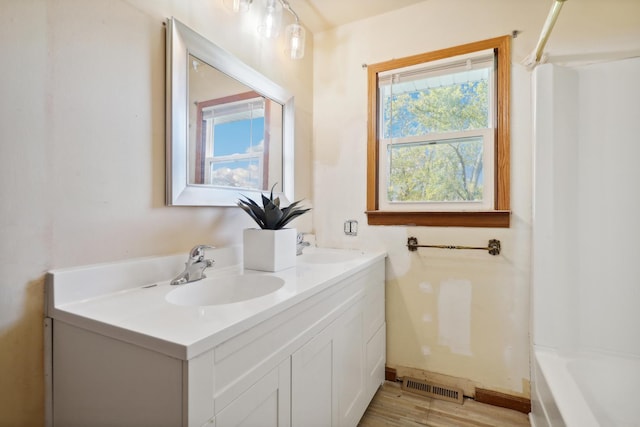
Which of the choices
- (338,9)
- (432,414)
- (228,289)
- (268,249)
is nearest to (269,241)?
(268,249)

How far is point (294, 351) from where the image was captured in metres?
0.95

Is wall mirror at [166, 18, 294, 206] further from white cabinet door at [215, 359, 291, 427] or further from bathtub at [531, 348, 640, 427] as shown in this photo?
bathtub at [531, 348, 640, 427]

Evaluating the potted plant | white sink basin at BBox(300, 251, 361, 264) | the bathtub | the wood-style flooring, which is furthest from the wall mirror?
the bathtub

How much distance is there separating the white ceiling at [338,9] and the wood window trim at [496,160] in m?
0.31

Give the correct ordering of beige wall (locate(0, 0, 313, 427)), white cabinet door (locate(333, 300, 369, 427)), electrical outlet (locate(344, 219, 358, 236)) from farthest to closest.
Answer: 1. electrical outlet (locate(344, 219, 358, 236))
2. white cabinet door (locate(333, 300, 369, 427))
3. beige wall (locate(0, 0, 313, 427))

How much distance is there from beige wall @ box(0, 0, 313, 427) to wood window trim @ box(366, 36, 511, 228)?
1098 millimetres

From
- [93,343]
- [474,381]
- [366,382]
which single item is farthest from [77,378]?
[474,381]

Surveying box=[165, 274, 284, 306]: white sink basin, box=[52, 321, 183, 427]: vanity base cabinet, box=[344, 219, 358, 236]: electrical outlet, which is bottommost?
box=[52, 321, 183, 427]: vanity base cabinet

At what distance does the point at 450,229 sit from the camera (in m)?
1.74

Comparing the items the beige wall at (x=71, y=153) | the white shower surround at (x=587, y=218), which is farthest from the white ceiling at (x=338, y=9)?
the white shower surround at (x=587, y=218)

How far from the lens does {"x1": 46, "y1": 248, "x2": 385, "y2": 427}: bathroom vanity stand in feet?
2.13

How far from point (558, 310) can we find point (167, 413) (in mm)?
1647

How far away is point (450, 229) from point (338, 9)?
4.84 feet

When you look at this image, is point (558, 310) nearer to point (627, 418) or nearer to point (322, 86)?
point (627, 418)
